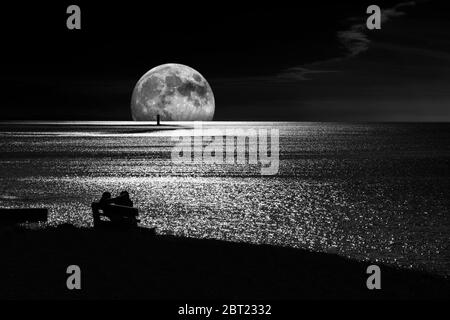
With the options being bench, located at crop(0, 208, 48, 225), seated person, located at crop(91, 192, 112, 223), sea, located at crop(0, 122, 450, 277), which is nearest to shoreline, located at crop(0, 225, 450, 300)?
bench, located at crop(0, 208, 48, 225)

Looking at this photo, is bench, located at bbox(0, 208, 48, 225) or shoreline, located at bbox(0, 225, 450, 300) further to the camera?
bench, located at bbox(0, 208, 48, 225)

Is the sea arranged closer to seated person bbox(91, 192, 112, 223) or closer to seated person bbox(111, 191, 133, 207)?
seated person bbox(111, 191, 133, 207)

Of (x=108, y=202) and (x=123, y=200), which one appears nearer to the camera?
(x=108, y=202)

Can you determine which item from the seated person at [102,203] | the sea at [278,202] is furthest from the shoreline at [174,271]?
the sea at [278,202]

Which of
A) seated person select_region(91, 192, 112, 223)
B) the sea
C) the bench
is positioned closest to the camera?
seated person select_region(91, 192, 112, 223)

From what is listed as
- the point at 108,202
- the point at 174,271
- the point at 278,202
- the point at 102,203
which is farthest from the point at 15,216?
the point at 278,202

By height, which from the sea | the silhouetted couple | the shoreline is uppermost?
the silhouetted couple

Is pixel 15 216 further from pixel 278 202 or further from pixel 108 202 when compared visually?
pixel 278 202

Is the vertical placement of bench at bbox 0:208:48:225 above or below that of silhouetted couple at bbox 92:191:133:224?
below

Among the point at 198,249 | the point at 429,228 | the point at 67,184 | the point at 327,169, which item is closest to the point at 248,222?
the point at 429,228

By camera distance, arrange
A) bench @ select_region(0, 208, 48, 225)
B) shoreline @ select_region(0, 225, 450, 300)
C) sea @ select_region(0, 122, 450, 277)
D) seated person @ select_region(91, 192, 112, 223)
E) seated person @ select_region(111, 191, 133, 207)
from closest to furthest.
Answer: shoreline @ select_region(0, 225, 450, 300) < seated person @ select_region(91, 192, 112, 223) < bench @ select_region(0, 208, 48, 225) < seated person @ select_region(111, 191, 133, 207) < sea @ select_region(0, 122, 450, 277)

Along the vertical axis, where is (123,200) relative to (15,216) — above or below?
above

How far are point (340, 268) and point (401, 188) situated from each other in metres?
31.0

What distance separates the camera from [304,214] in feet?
101
